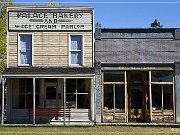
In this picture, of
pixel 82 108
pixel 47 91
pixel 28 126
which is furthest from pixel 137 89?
pixel 28 126

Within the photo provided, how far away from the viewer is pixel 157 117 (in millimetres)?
30812

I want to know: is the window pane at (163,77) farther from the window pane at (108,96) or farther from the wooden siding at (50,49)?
the wooden siding at (50,49)

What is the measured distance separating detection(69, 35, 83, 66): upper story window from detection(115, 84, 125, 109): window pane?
125 inches

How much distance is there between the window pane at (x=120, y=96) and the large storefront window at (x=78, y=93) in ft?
6.55

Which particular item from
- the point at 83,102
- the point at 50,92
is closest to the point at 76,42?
the point at 50,92

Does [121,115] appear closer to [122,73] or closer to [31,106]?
[122,73]

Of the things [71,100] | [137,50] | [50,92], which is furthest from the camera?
[137,50]

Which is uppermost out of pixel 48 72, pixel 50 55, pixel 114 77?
pixel 50 55

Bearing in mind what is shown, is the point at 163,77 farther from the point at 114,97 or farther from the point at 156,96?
the point at 114,97

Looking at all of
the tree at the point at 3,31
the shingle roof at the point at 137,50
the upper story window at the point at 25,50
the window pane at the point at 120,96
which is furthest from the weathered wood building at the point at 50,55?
the tree at the point at 3,31

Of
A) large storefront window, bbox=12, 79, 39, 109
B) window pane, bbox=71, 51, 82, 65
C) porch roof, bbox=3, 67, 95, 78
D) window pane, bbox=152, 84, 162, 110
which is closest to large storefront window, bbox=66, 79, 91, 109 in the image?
window pane, bbox=71, 51, 82, 65

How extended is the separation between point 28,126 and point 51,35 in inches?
267

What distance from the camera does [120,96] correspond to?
31.2 m

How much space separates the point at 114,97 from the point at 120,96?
43cm
